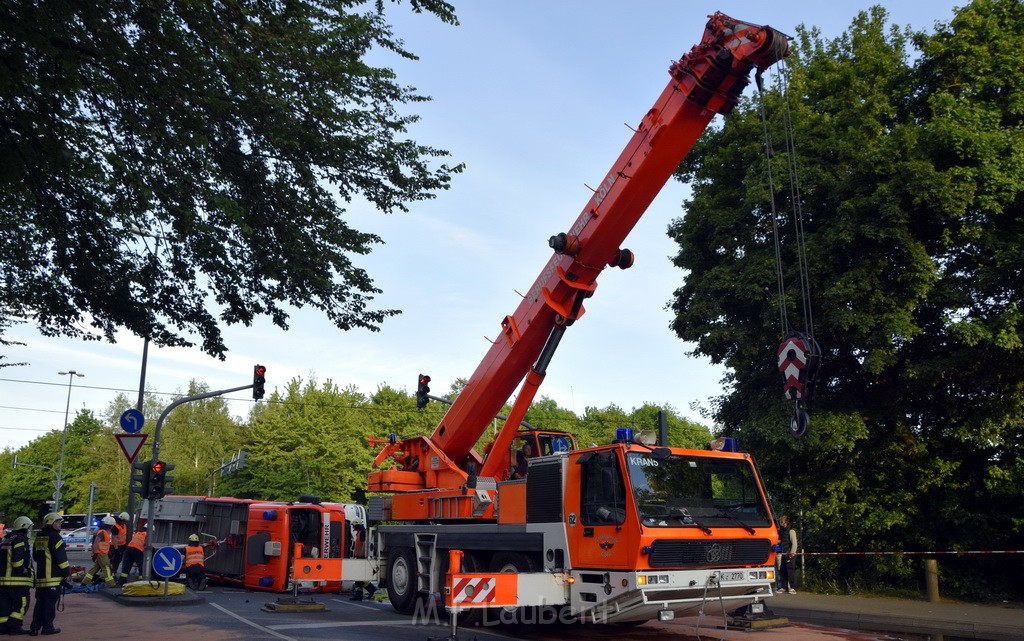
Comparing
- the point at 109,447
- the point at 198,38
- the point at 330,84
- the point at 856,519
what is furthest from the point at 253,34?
the point at 109,447

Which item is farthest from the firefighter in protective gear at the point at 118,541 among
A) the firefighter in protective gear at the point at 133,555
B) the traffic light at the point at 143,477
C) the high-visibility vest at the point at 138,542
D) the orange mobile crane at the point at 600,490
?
the orange mobile crane at the point at 600,490

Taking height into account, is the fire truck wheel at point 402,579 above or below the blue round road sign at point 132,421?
below

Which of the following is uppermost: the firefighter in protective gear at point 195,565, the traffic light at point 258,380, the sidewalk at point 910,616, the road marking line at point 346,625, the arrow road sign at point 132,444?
the traffic light at point 258,380

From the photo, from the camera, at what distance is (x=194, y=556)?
1808cm

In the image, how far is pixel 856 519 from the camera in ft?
53.8

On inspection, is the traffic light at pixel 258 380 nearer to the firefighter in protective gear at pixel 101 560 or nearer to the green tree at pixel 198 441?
the firefighter in protective gear at pixel 101 560

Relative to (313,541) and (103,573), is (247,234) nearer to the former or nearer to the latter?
(313,541)

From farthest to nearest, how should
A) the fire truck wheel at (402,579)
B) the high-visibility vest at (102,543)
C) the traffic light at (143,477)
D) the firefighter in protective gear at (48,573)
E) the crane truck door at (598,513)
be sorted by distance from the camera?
the high-visibility vest at (102,543) < the traffic light at (143,477) < the fire truck wheel at (402,579) < the firefighter in protective gear at (48,573) < the crane truck door at (598,513)

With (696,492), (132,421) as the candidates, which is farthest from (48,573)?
(696,492)

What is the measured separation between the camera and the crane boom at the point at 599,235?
1016 centimetres

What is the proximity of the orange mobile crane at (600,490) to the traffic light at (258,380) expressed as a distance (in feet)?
26.7

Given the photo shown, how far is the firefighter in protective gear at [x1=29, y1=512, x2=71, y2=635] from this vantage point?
34.6 ft

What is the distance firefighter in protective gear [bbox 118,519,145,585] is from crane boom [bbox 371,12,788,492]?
25.8 ft

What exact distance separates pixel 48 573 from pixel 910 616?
1262 centimetres
